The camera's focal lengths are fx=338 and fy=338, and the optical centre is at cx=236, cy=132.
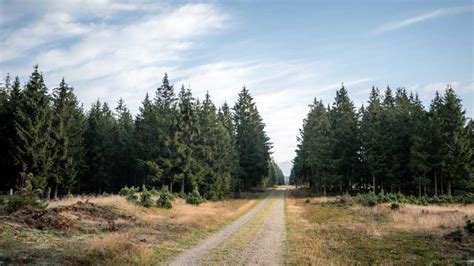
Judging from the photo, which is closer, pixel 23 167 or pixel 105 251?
pixel 105 251

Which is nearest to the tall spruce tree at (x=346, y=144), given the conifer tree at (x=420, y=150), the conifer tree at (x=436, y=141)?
the conifer tree at (x=420, y=150)

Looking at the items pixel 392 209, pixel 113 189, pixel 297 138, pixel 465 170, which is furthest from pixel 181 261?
pixel 297 138

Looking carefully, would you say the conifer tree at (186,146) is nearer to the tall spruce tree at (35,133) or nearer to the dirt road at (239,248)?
the tall spruce tree at (35,133)

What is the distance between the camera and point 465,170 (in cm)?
4528

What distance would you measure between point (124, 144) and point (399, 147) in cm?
4623

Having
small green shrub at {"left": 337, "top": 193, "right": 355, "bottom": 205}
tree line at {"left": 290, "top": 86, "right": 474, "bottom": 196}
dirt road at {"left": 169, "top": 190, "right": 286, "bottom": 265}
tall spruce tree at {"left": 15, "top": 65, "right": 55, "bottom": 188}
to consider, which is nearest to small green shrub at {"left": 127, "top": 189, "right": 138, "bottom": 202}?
tall spruce tree at {"left": 15, "top": 65, "right": 55, "bottom": 188}

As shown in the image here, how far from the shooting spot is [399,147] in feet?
178

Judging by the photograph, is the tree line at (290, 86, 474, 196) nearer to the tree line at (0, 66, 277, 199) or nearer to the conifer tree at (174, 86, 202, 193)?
the tree line at (0, 66, 277, 199)

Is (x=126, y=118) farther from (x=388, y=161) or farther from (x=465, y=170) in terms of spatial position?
(x=465, y=170)

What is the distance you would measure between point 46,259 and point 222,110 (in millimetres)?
60569

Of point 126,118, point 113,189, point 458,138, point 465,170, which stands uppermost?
point 126,118

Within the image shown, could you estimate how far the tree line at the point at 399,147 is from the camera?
46719 millimetres

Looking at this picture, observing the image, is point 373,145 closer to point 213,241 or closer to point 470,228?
point 470,228

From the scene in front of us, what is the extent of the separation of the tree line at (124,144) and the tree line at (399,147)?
14.5 metres
